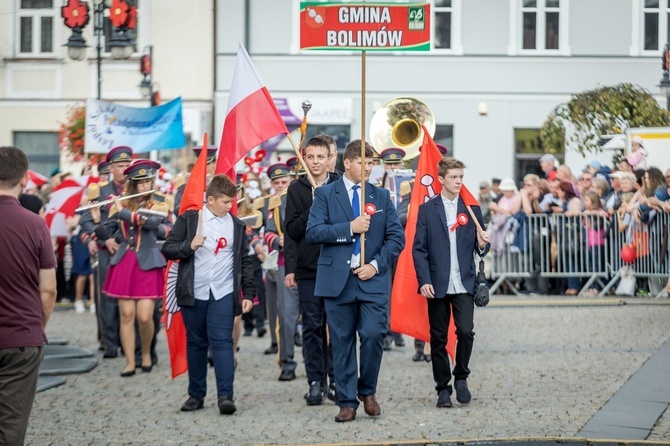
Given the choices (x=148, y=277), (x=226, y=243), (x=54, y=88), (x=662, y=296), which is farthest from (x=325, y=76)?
(x=226, y=243)

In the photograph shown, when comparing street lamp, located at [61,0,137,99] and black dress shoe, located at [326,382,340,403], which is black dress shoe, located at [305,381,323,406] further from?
street lamp, located at [61,0,137,99]

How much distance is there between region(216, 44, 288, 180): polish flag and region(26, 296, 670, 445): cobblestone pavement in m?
1.98

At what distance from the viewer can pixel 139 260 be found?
1271cm

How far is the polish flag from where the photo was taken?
11.0 m

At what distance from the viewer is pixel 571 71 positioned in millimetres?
31953

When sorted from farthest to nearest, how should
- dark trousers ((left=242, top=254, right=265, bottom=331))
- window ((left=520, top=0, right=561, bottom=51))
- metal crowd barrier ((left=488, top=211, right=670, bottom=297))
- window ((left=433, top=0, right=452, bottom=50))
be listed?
1. window ((left=433, top=0, right=452, bottom=50))
2. window ((left=520, top=0, right=561, bottom=51))
3. metal crowd barrier ((left=488, top=211, right=670, bottom=297))
4. dark trousers ((left=242, top=254, right=265, bottom=331))

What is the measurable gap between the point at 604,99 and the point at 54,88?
1349 centimetres

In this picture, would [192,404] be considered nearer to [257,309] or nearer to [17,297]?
[17,297]

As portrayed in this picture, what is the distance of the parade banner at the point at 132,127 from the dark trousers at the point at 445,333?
29.5 ft

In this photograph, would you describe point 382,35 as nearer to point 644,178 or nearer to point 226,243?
point 226,243

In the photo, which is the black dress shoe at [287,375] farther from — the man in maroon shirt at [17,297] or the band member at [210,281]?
the man in maroon shirt at [17,297]

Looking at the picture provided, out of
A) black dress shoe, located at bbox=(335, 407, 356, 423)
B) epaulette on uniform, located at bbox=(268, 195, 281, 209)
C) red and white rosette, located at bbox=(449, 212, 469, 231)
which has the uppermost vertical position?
epaulette on uniform, located at bbox=(268, 195, 281, 209)

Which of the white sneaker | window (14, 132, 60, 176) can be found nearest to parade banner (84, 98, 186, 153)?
the white sneaker

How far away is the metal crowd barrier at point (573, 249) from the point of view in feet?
60.4
